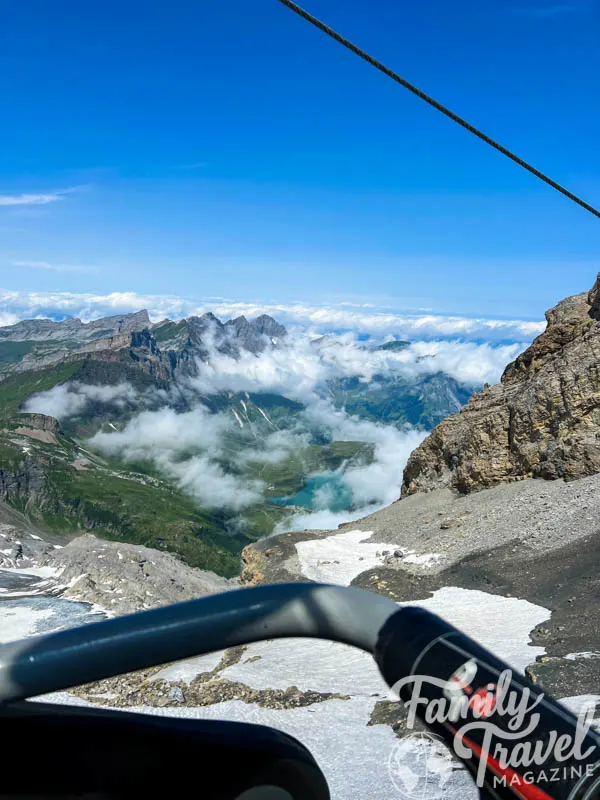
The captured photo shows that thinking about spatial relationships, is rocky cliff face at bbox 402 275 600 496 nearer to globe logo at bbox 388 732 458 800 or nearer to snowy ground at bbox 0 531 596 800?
snowy ground at bbox 0 531 596 800

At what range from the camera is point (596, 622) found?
55.3ft

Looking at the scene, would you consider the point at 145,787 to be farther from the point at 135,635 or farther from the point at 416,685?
the point at 416,685

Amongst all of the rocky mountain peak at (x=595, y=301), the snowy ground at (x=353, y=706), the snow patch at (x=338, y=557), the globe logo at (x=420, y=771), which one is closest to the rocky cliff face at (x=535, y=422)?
the rocky mountain peak at (x=595, y=301)

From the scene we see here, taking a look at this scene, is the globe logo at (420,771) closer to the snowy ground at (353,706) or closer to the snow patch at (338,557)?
the snowy ground at (353,706)

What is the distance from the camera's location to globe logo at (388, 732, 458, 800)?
4707 mm

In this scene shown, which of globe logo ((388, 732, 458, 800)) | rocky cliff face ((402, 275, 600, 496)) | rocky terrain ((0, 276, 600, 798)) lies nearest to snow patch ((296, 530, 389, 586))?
rocky terrain ((0, 276, 600, 798))

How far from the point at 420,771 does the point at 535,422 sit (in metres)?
40.4

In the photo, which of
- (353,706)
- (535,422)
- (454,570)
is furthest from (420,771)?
(535,422)

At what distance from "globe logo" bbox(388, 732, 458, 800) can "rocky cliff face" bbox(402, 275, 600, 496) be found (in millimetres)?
35375

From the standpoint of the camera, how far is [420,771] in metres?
5.15

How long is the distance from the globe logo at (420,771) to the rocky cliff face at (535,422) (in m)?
35.4

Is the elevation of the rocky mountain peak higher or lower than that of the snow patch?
higher

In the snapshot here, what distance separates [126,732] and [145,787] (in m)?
0.21

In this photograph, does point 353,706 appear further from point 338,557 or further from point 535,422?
point 535,422
